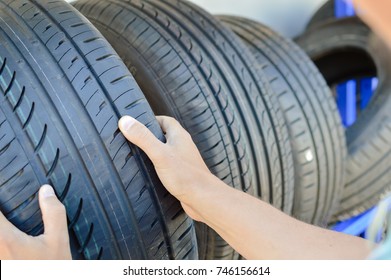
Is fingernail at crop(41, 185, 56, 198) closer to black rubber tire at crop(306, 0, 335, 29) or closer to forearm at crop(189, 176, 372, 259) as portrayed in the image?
Answer: forearm at crop(189, 176, 372, 259)

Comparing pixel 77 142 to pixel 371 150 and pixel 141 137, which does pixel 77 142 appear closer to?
pixel 141 137

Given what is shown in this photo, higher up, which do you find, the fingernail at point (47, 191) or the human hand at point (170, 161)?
the human hand at point (170, 161)

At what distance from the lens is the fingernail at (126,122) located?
0.89 meters

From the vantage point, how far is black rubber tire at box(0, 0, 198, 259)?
0.86 m

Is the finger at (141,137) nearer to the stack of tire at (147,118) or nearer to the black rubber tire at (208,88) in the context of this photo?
the stack of tire at (147,118)

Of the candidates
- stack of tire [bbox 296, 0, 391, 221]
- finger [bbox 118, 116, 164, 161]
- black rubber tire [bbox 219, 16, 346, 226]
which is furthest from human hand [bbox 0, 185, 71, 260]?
stack of tire [bbox 296, 0, 391, 221]

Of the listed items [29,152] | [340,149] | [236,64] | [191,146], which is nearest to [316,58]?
[340,149]

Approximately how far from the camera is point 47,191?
2.80 ft

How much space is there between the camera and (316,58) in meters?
2.51

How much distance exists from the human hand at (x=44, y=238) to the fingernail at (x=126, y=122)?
144 millimetres

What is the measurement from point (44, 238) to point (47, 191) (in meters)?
0.07

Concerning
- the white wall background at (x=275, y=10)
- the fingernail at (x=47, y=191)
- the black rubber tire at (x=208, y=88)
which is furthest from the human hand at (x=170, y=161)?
the white wall background at (x=275, y=10)

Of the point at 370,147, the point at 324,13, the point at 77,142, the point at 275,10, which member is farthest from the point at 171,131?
the point at 324,13
